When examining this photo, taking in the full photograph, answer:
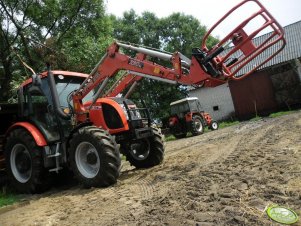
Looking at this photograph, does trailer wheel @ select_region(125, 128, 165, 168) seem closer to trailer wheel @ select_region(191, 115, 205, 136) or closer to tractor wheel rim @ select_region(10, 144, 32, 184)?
tractor wheel rim @ select_region(10, 144, 32, 184)

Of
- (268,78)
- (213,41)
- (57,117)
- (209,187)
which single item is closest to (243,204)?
(209,187)

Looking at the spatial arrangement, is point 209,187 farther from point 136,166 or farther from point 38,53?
point 38,53

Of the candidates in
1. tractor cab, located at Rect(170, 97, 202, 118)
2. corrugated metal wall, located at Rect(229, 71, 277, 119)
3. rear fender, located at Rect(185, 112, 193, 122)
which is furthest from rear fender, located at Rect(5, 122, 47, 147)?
corrugated metal wall, located at Rect(229, 71, 277, 119)

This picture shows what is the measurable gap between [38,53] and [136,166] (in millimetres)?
9520

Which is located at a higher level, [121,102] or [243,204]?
[121,102]

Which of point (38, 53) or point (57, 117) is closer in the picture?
point (57, 117)

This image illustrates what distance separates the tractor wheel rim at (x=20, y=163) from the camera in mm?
7883

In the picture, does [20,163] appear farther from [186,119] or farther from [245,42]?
[186,119]

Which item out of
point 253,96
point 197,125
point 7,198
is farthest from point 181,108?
point 7,198

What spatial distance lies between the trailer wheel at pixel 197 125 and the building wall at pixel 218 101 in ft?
25.4

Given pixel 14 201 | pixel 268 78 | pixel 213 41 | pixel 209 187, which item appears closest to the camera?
pixel 209 187

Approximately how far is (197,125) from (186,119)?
68 centimetres

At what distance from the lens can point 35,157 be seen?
739 cm

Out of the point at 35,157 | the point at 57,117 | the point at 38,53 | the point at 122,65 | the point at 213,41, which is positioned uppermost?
the point at 213,41
